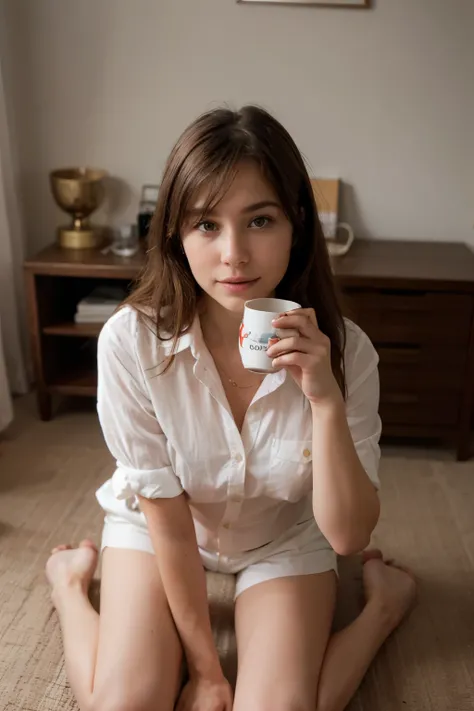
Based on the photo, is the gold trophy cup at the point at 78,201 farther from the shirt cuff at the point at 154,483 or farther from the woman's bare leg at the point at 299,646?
the woman's bare leg at the point at 299,646

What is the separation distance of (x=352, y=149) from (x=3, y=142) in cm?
115

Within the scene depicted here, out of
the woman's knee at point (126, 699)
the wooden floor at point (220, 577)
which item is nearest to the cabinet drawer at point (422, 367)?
the wooden floor at point (220, 577)

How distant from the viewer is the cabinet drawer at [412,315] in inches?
79.2

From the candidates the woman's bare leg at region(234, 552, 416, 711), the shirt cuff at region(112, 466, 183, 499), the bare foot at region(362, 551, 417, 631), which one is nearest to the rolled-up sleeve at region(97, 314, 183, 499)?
the shirt cuff at region(112, 466, 183, 499)

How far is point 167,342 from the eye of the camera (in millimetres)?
1183

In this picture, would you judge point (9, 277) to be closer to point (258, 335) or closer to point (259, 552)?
point (259, 552)

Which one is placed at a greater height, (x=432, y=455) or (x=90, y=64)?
(x=90, y=64)

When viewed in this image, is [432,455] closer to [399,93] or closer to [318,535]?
[318,535]

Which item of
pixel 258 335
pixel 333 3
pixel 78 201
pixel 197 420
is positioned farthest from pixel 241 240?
pixel 333 3

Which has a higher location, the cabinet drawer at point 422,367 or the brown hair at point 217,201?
the brown hair at point 217,201

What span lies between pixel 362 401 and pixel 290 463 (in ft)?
0.54

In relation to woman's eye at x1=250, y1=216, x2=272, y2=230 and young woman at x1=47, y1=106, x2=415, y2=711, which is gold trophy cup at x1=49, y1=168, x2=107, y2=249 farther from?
woman's eye at x1=250, y1=216, x2=272, y2=230

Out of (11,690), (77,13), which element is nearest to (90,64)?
(77,13)

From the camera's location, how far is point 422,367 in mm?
2086
